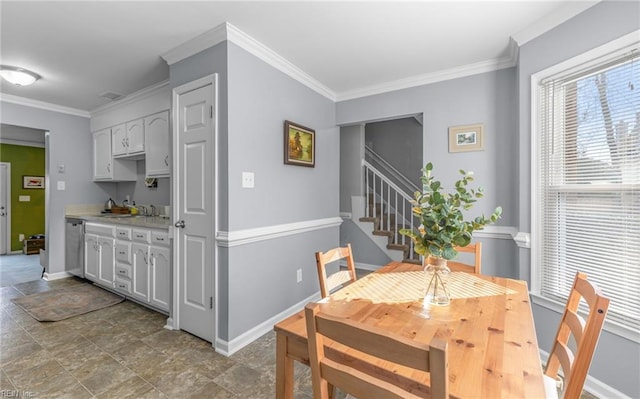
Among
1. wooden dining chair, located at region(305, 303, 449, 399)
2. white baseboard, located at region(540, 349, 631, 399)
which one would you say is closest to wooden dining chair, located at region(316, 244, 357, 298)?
wooden dining chair, located at region(305, 303, 449, 399)

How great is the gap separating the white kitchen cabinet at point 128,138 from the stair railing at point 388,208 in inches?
126

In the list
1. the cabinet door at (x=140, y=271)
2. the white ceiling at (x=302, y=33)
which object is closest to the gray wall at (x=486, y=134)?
the white ceiling at (x=302, y=33)

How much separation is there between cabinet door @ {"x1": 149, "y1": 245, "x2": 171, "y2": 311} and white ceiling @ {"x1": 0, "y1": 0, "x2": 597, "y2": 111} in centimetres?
179

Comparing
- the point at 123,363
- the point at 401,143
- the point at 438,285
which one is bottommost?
the point at 123,363

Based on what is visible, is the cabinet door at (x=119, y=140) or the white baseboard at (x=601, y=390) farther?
the cabinet door at (x=119, y=140)

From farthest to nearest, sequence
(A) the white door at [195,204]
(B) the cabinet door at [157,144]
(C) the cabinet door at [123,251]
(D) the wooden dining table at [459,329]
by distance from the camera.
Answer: (B) the cabinet door at [157,144], (C) the cabinet door at [123,251], (A) the white door at [195,204], (D) the wooden dining table at [459,329]

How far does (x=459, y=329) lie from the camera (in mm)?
1060

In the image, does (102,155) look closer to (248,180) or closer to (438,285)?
(248,180)

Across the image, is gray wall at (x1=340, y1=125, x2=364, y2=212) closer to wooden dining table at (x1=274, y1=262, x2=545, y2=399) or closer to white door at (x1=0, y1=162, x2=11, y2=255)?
wooden dining table at (x1=274, y1=262, x2=545, y2=399)

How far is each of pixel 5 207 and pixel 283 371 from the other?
7.44 m

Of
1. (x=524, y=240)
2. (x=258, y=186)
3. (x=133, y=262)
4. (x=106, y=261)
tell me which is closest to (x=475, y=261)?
(x=524, y=240)

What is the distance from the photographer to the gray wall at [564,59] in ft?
5.37

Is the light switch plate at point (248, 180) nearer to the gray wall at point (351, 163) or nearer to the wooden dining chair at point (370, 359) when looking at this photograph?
the wooden dining chair at point (370, 359)

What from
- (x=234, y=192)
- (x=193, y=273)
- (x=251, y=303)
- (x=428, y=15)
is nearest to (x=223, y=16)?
(x=234, y=192)
